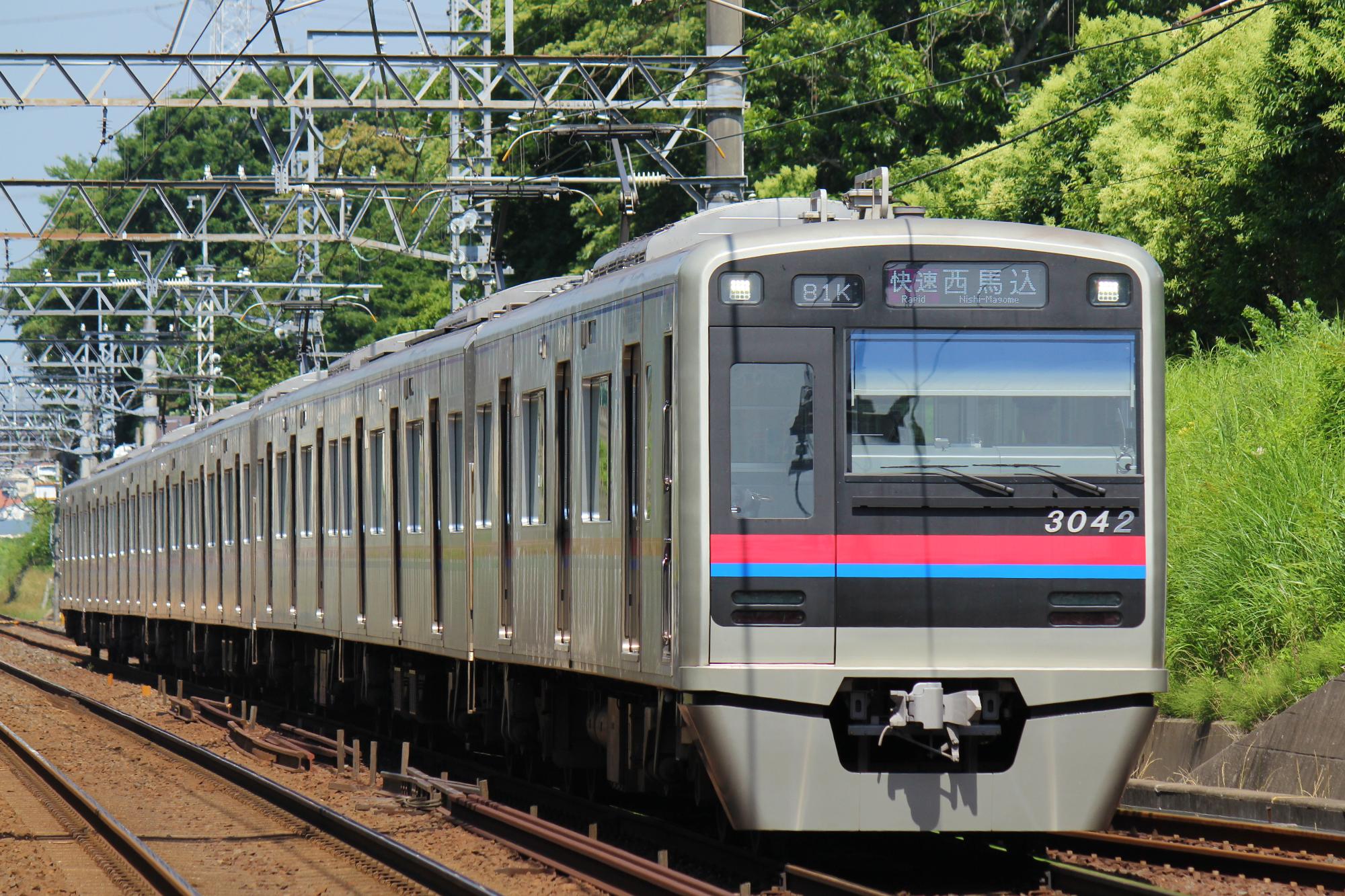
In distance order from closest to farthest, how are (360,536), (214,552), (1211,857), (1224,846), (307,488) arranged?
(1211,857) < (1224,846) < (360,536) < (307,488) < (214,552)

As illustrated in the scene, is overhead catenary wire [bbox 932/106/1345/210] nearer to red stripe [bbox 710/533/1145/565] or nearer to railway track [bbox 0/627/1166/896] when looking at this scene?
railway track [bbox 0/627/1166/896]

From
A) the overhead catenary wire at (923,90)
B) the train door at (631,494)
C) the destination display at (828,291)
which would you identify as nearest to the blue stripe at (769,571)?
the train door at (631,494)

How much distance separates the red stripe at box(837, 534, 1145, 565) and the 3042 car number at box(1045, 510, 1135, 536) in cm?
4

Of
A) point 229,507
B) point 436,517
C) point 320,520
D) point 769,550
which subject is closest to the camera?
point 769,550

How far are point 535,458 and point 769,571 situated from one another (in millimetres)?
3425

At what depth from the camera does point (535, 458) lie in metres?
12.0

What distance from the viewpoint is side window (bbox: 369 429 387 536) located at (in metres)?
16.4

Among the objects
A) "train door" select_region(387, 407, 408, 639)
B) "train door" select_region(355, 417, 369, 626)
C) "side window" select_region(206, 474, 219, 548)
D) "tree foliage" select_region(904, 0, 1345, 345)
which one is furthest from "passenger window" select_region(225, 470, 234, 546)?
"tree foliage" select_region(904, 0, 1345, 345)

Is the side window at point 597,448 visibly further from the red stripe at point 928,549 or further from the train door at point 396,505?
the train door at point 396,505

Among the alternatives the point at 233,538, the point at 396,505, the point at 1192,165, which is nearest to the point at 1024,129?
the point at 1192,165

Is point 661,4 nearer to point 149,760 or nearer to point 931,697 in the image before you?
point 149,760

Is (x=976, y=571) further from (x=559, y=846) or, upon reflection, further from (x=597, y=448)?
(x=559, y=846)

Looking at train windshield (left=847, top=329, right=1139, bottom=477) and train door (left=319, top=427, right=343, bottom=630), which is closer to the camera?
train windshield (left=847, top=329, right=1139, bottom=477)

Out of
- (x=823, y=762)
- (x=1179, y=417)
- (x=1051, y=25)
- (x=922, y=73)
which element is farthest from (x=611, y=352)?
(x=1051, y=25)
